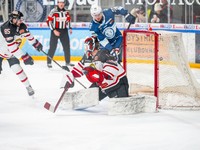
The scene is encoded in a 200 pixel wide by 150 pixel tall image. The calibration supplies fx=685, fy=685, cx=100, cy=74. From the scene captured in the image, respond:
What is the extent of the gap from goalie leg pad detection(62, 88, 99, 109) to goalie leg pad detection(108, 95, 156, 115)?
0.47 m

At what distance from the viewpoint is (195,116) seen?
21.5 ft

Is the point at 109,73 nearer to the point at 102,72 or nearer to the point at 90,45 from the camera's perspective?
the point at 102,72

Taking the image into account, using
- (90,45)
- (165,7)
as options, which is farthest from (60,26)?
(90,45)

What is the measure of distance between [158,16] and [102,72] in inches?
199

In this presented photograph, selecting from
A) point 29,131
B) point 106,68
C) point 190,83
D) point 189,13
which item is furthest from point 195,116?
point 189,13

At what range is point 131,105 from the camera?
6609 millimetres

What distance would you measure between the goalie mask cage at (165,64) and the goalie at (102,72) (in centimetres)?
36

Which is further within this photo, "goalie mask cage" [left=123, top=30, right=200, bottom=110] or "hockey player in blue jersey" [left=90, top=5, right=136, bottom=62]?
"hockey player in blue jersey" [left=90, top=5, right=136, bottom=62]

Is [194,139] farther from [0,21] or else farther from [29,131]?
[0,21]

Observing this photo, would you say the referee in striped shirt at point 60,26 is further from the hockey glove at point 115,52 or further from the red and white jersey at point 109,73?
the red and white jersey at point 109,73

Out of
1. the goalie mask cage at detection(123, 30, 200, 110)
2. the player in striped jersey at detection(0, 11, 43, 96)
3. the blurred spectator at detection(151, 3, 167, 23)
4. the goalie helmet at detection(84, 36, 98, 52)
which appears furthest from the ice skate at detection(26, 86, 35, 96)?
the blurred spectator at detection(151, 3, 167, 23)

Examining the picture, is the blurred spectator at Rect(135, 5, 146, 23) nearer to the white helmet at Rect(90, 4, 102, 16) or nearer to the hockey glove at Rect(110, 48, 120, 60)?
the hockey glove at Rect(110, 48, 120, 60)

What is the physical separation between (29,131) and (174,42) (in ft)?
6.18

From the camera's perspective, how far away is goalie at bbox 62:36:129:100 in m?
6.54
